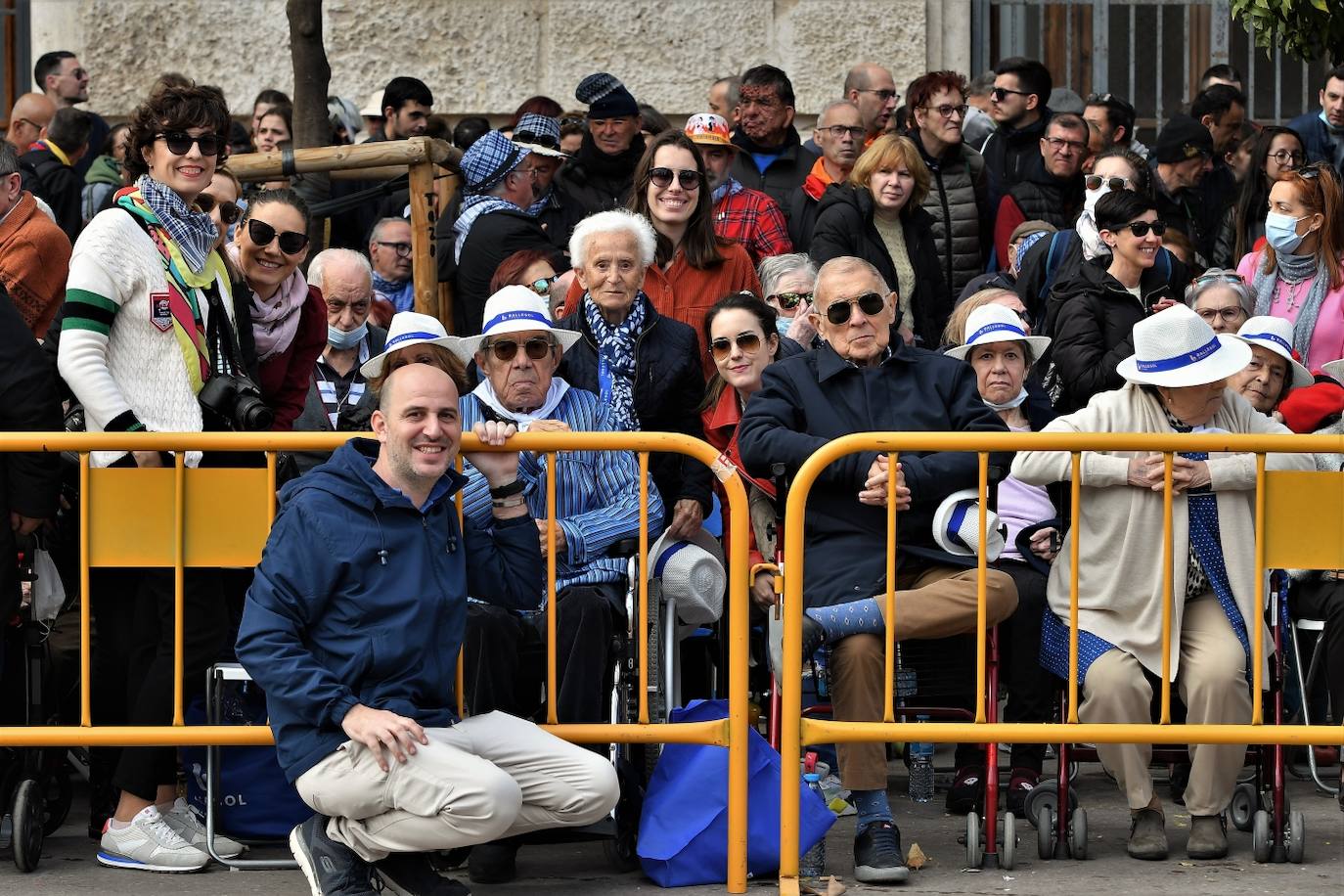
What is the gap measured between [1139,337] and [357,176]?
485 centimetres

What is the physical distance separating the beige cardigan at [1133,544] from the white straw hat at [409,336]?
1925 millimetres

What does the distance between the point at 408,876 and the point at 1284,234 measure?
5295 mm

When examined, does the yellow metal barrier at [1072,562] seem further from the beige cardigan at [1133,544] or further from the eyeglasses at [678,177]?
the eyeglasses at [678,177]

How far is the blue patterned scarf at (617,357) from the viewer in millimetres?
7973

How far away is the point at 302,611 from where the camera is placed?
6.07 metres

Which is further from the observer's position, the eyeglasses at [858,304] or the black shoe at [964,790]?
the black shoe at [964,790]

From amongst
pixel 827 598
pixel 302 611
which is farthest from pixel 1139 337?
pixel 302 611

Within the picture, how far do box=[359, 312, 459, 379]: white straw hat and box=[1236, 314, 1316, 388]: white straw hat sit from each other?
2992 millimetres

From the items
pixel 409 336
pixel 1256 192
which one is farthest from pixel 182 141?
pixel 1256 192

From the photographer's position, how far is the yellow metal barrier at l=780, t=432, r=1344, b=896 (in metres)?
6.40

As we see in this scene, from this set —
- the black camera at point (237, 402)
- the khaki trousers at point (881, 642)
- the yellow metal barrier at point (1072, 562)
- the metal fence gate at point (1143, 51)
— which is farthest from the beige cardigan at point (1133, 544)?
the metal fence gate at point (1143, 51)

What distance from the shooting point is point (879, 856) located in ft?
21.7

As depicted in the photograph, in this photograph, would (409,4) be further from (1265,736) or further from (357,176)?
(1265,736)

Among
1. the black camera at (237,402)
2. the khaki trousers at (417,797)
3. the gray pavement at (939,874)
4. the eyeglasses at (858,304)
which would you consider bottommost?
the gray pavement at (939,874)
